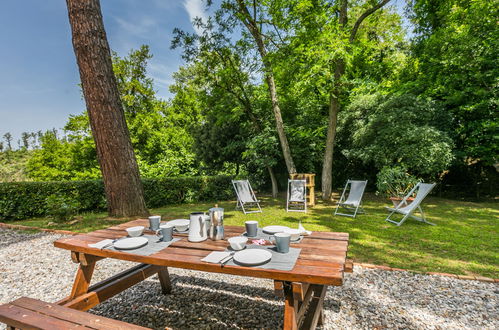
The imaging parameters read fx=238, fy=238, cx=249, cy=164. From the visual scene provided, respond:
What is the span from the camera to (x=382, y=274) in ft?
9.17

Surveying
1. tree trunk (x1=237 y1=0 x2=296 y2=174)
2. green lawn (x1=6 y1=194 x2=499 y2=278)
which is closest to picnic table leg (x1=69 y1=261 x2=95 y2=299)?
green lawn (x1=6 y1=194 x2=499 y2=278)

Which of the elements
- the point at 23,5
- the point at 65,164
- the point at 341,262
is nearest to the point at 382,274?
the point at 341,262

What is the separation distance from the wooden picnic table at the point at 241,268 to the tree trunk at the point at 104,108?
3130 millimetres

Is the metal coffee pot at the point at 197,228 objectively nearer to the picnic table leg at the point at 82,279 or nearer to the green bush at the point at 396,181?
the picnic table leg at the point at 82,279

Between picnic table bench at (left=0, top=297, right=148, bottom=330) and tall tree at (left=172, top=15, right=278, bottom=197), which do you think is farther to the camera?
tall tree at (left=172, top=15, right=278, bottom=197)

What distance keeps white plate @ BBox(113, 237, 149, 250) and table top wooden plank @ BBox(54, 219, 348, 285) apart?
1.9 inches

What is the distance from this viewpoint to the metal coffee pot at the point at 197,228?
1823mm

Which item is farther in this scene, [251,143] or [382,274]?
[251,143]

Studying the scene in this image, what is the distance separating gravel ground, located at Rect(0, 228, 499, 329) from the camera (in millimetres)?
2014

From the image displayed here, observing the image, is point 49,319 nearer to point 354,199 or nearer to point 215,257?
point 215,257

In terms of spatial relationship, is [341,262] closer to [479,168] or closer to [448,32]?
[479,168]

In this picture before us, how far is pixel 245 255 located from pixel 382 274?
2204 mm

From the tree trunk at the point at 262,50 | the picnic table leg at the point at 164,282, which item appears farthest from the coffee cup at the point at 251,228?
the tree trunk at the point at 262,50

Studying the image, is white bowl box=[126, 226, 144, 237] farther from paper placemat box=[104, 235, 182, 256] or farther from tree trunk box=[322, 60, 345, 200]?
tree trunk box=[322, 60, 345, 200]
